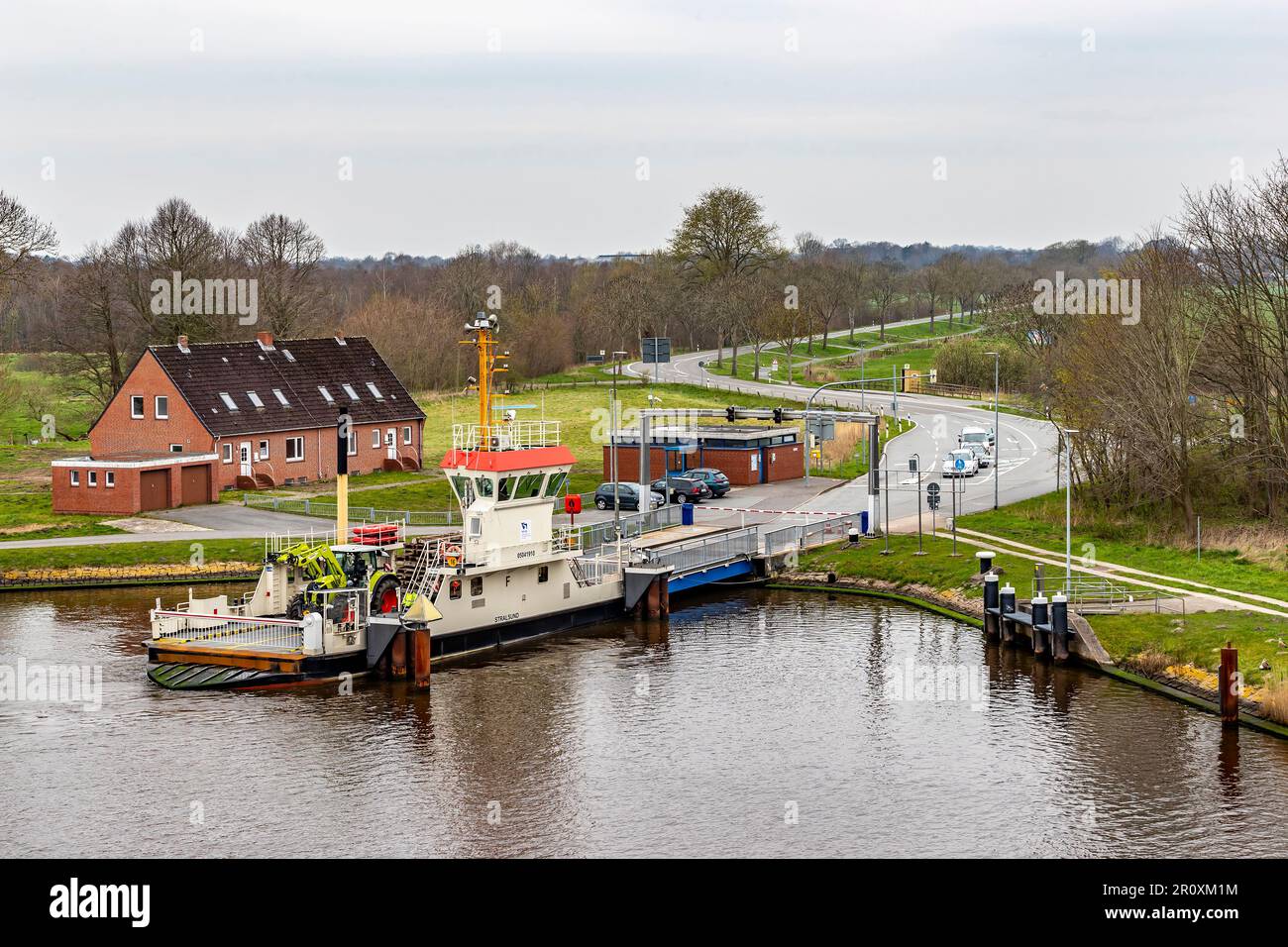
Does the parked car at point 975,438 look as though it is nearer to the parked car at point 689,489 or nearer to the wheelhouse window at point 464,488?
the parked car at point 689,489

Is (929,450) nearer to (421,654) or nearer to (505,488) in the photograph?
(505,488)

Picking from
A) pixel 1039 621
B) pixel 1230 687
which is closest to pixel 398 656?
pixel 1039 621

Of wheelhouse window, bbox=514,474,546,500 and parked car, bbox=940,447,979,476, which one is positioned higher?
wheelhouse window, bbox=514,474,546,500

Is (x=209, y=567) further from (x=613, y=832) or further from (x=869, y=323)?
(x=869, y=323)

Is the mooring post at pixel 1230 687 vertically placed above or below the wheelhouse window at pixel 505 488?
below

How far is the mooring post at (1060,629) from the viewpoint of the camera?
145 feet

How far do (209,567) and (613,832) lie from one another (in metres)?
31.4

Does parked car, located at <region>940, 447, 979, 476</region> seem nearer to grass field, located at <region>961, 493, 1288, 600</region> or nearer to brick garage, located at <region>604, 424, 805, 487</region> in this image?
brick garage, located at <region>604, 424, 805, 487</region>

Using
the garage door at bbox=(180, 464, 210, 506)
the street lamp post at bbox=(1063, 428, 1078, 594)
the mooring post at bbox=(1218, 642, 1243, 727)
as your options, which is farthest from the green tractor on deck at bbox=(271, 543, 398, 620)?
the garage door at bbox=(180, 464, 210, 506)

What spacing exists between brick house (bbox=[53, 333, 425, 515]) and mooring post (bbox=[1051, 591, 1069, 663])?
35.2 m

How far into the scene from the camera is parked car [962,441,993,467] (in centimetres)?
8162

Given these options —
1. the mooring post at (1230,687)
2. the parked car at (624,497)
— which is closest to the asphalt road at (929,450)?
the parked car at (624,497)

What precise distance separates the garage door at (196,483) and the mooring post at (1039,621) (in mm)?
39306

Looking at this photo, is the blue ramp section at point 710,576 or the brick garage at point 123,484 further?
the brick garage at point 123,484
